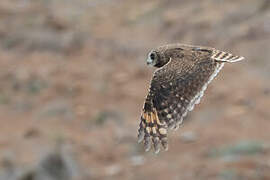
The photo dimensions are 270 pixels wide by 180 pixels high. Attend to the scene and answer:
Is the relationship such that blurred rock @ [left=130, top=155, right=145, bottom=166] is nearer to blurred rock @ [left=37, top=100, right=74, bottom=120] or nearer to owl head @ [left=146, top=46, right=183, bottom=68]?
blurred rock @ [left=37, top=100, right=74, bottom=120]

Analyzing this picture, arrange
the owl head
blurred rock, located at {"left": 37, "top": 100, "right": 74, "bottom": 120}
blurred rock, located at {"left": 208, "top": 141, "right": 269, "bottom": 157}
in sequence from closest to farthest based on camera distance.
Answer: the owl head
blurred rock, located at {"left": 208, "top": 141, "right": 269, "bottom": 157}
blurred rock, located at {"left": 37, "top": 100, "right": 74, "bottom": 120}

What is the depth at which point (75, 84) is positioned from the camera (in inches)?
614

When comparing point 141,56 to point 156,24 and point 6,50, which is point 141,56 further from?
point 6,50

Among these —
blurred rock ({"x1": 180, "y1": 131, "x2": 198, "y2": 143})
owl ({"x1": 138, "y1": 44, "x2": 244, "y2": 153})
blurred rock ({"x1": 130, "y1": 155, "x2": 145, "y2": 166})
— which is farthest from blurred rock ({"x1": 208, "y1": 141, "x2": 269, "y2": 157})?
owl ({"x1": 138, "y1": 44, "x2": 244, "y2": 153})

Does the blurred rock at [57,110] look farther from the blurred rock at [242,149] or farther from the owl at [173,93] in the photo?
the owl at [173,93]

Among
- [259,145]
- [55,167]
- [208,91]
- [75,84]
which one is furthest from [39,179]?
[75,84]

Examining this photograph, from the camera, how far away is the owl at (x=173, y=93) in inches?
207

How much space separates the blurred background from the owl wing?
441 cm

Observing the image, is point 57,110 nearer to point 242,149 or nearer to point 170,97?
point 242,149

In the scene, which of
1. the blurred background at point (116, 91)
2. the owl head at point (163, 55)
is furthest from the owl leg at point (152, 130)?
the blurred background at point (116, 91)

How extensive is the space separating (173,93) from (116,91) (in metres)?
9.47

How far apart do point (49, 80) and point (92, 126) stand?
2931 millimetres

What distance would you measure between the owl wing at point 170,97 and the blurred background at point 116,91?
4.41 metres

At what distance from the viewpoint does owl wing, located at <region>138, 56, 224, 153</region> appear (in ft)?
17.3
